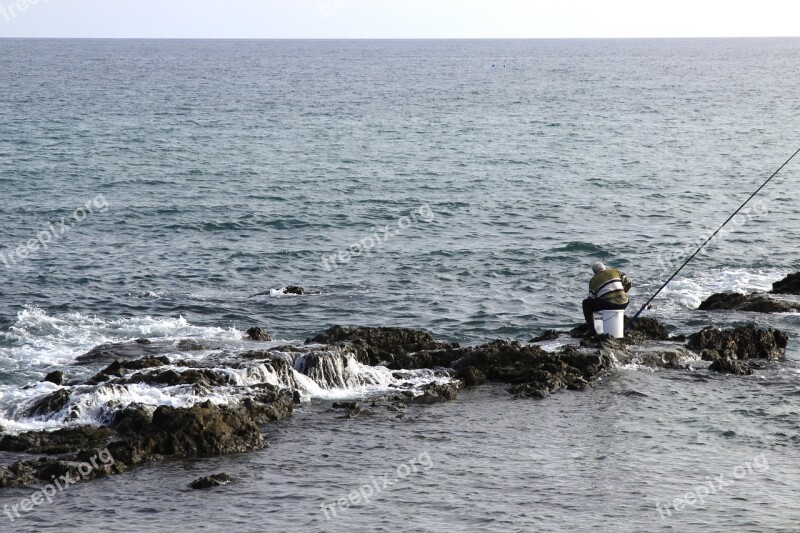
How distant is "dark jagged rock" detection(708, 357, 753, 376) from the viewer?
19.4 meters

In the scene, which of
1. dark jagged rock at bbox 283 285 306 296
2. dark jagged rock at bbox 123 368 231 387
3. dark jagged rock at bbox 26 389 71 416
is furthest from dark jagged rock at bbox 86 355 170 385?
dark jagged rock at bbox 283 285 306 296

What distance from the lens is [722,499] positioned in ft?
46.2

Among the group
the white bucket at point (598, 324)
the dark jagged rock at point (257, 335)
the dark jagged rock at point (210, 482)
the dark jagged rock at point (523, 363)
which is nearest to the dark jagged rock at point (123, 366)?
the dark jagged rock at point (257, 335)

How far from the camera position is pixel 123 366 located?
1880cm

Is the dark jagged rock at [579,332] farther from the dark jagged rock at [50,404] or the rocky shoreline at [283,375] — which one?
the dark jagged rock at [50,404]

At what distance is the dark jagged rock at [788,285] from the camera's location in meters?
26.3

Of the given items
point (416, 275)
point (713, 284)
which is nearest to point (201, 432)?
point (416, 275)

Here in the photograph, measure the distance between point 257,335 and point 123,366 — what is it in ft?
13.3

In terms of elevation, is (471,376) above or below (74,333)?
below

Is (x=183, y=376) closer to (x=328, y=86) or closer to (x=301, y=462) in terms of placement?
(x=301, y=462)

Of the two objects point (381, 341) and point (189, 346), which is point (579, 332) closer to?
point (381, 341)

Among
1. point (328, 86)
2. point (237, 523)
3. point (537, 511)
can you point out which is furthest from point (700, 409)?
point (328, 86)

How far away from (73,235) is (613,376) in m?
21.7

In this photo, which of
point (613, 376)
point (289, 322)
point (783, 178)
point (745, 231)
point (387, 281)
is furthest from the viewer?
point (783, 178)
